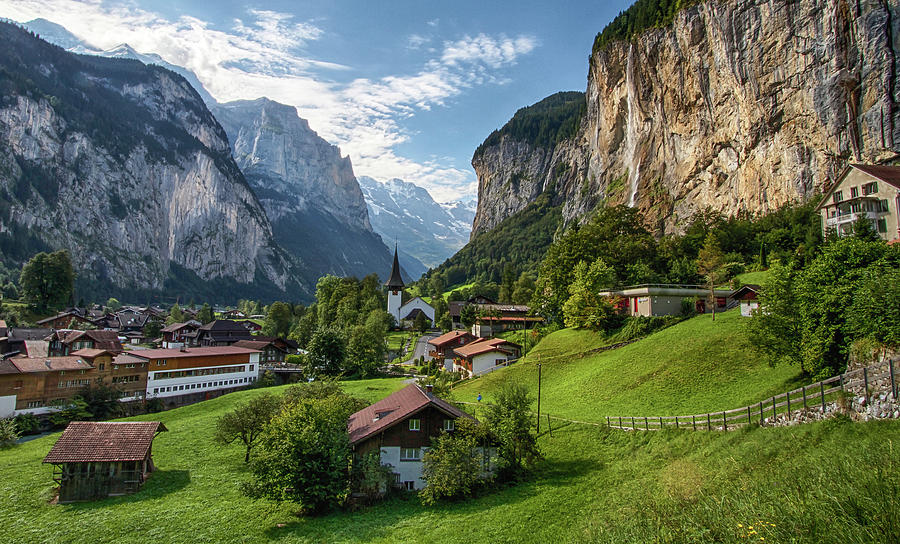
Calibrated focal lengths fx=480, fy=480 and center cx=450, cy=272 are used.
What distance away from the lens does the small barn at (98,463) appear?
26.8 metres

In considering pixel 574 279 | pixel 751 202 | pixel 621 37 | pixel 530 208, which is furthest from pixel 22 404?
pixel 530 208

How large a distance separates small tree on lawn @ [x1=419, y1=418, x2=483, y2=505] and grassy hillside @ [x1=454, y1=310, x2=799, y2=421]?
818 centimetres

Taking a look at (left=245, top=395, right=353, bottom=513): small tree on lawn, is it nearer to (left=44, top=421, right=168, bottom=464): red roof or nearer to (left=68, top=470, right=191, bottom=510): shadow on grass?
(left=68, top=470, right=191, bottom=510): shadow on grass

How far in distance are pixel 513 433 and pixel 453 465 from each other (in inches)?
138

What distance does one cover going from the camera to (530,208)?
18262cm

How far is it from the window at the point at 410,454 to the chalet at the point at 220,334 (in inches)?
2632

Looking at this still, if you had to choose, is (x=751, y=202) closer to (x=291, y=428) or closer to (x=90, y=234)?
(x=291, y=428)

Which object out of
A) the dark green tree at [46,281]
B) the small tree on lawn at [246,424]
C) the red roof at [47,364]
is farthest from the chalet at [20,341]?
the small tree on lawn at [246,424]

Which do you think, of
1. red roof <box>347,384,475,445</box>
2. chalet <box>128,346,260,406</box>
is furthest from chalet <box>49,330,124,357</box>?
red roof <box>347,384,475,445</box>

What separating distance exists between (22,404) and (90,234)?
174387 mm

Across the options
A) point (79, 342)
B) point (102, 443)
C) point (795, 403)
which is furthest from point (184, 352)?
point (795, 403)

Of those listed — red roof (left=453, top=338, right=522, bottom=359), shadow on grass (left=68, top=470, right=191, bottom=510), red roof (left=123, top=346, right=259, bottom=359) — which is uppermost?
red roof (left=453, top=338, right=522, bottom=359)

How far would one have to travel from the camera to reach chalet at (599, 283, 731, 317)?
43.4 m

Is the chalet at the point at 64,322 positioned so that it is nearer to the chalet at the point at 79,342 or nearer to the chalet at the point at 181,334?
the chalet at the point at 181,334
